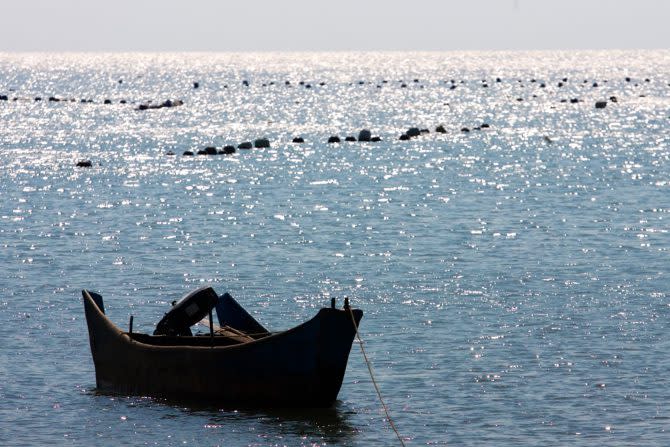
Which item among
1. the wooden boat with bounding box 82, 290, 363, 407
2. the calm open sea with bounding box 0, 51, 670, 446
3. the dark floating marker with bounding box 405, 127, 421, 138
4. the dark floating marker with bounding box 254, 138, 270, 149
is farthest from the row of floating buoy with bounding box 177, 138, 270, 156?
the wooden boat with bounding box 82, 290, 363, 407

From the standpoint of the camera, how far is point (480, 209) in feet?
218

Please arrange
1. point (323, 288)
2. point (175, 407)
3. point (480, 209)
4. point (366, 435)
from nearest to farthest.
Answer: point (366, 435)
point (175, 407)
point (323, 288)
point (480, 209)

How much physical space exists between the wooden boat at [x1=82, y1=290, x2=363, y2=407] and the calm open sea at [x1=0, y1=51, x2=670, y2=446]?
1.29 feet

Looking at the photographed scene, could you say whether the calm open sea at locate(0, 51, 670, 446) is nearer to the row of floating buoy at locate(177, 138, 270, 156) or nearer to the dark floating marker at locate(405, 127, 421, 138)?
the row of floating buoy at locate(177, 138, 270, 156)

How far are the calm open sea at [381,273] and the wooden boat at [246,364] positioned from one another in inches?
15.5

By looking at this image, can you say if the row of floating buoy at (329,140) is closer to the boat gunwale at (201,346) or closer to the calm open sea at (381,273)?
the calm open sea at (381,273)

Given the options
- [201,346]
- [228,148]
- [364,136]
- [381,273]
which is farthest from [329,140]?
[201,346]

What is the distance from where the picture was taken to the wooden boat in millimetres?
27562

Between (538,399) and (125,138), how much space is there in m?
90.9

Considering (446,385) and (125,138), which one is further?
(125,138)

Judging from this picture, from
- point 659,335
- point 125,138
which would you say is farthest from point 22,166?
point 659,335

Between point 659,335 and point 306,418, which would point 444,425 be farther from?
point 659,335

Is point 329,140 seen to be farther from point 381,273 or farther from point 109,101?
point 109,101

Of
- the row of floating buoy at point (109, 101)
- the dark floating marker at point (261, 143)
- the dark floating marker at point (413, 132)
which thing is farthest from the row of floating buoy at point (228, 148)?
the row of floating buoy at point (109, 101)
